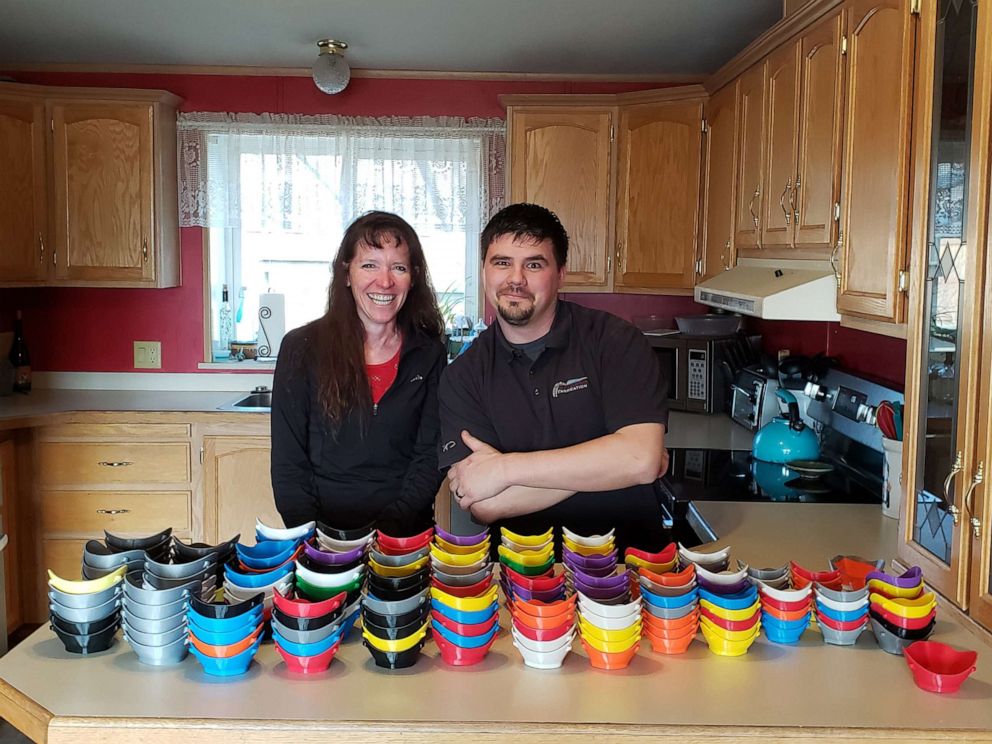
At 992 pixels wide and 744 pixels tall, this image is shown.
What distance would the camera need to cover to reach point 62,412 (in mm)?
3771

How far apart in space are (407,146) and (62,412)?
6.02 feet

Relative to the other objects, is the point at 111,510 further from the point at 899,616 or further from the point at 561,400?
the point at 899,616

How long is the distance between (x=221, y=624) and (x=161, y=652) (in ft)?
0.39

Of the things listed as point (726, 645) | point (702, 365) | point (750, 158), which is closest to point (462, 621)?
point (726, 645)

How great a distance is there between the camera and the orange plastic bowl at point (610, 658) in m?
1.35

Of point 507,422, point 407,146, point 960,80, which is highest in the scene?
point 407,146

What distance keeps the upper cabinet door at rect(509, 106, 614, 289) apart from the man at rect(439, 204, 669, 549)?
189 cm

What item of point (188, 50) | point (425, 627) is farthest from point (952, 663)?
Answer: point (188, 50)

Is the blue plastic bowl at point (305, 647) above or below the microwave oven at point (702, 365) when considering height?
below

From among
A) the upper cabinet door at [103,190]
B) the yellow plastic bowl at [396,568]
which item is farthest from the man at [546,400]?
the upper cabinet door at [103,190]

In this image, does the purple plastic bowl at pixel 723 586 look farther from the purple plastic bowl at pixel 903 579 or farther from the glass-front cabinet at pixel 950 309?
the glass-front cabinet at pixel 950 309

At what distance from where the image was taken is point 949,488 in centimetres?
171

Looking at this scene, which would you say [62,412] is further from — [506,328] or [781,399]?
[781,399]

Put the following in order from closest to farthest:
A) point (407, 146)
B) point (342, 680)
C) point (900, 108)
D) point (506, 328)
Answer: point (342, 680), point (900, 108), point (506, 328), point (407, 146)
